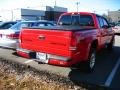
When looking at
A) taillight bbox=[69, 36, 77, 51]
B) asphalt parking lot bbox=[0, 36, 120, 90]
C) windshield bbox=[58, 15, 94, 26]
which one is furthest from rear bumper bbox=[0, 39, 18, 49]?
taillight bbox=[69, 36, 77, 51]

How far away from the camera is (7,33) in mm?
9102

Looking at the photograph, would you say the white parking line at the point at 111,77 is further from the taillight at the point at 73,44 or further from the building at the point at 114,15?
the building at the point at 114,15

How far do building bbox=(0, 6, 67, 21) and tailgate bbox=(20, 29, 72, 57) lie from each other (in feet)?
182

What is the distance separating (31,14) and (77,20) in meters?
58.3

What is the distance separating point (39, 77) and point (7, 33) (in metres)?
3.28

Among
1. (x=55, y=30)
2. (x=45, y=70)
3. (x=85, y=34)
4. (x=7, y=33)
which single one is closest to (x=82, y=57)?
(x=85, y=34)

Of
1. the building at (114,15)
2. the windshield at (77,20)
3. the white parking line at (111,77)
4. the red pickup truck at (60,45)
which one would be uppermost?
the windshield at (77,20)

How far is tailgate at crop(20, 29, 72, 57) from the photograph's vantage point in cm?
571

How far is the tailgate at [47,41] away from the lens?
571 centimetres

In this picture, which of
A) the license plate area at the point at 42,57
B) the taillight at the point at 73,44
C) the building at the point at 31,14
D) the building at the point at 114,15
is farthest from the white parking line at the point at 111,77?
the building at the point at 114,15

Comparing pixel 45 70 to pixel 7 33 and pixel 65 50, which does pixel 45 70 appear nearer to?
pixel 65 50

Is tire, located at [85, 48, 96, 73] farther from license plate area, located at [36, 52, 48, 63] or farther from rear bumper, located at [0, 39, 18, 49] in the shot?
rear bumper, located at [0, 39, 18, 49]

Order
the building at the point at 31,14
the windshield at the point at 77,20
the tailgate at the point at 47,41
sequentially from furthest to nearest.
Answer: the building at the point at 31,14, the windshield at the point at 77,20, the tailgate at the point at 47,41

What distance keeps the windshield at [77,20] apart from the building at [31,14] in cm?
5349
